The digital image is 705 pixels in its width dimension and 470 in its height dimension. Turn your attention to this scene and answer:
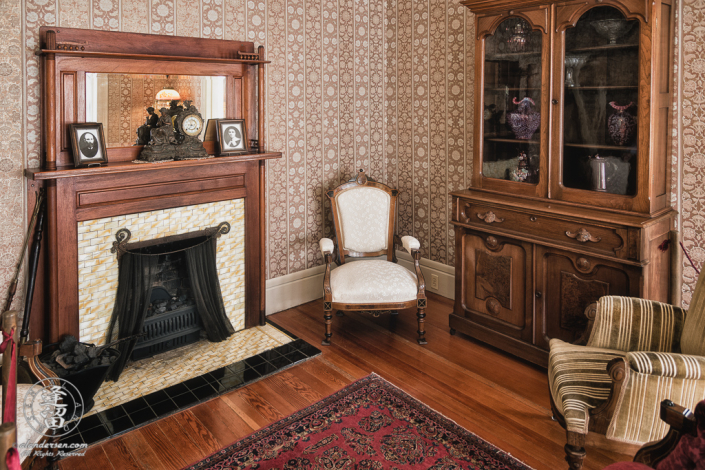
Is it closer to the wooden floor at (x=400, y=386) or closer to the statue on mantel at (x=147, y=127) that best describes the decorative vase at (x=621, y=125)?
the wooden floor at (x=400, y=386)

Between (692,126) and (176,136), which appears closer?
(692,126)

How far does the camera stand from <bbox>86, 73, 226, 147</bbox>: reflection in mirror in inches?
114

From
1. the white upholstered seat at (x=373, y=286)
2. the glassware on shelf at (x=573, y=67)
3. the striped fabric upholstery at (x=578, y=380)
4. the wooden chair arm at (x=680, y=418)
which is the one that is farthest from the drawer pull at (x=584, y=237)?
the wooden chair arm at (x=680, y=418)

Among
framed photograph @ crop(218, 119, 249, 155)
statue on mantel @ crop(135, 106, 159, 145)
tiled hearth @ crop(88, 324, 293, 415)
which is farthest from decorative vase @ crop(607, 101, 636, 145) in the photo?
statue on mantel @ crop(135, 106, 159, 145)

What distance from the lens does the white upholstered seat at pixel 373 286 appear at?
3.35 m

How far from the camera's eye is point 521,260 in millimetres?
3133

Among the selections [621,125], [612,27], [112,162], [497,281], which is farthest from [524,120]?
[112,162]

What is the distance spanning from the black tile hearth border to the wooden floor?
52 mm

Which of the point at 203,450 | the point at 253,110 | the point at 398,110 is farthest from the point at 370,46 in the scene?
the point at 203,450

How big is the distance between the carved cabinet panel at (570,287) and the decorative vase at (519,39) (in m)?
1.17

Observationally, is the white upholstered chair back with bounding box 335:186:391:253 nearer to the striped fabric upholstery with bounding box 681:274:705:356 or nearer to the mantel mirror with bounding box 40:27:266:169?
the mantel mirror with bounding box 40:27:266:169

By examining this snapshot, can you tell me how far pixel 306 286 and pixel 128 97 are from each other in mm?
1923

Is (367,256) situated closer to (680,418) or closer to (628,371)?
(628,371)

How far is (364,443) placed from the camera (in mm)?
2443
